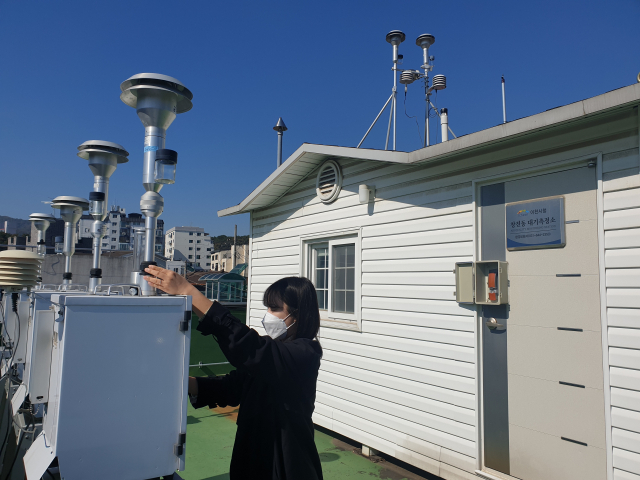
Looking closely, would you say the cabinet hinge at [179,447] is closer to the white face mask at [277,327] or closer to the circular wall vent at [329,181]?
the white face mask at [277,327]

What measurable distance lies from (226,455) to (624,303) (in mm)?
3973

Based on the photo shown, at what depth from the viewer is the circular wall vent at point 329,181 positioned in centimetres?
543

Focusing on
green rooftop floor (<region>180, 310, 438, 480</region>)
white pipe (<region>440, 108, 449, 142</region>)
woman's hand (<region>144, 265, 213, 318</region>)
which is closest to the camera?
woman's hand (<region>144, 265, 213, 318</region>)

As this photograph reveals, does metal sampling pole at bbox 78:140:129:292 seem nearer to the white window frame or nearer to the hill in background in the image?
the white window frame

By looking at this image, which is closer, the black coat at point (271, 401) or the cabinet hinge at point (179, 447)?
the black coat at point (271, 401)

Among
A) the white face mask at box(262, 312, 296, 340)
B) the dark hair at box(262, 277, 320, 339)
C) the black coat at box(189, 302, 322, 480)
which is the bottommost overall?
the black coat at box(189, 302, 322, 480)

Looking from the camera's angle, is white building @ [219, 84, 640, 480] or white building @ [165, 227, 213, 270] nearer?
white building @ [219, 84, 640, 480]

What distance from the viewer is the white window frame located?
5020 mm

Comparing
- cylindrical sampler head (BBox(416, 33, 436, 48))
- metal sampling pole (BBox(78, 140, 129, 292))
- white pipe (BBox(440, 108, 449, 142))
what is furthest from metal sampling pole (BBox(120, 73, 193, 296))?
cylindrical sampler head (BBox(416, 33, 436, 48))

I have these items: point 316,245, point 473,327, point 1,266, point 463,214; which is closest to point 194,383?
point 1,266

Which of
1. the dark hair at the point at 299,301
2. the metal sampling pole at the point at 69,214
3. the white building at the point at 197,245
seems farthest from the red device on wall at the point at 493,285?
the white building at the point at 197,245

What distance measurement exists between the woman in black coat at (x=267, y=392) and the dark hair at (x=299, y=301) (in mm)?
48

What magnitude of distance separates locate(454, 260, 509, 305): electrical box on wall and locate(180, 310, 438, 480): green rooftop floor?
178 centimetres

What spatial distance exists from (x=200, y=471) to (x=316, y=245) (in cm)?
296
